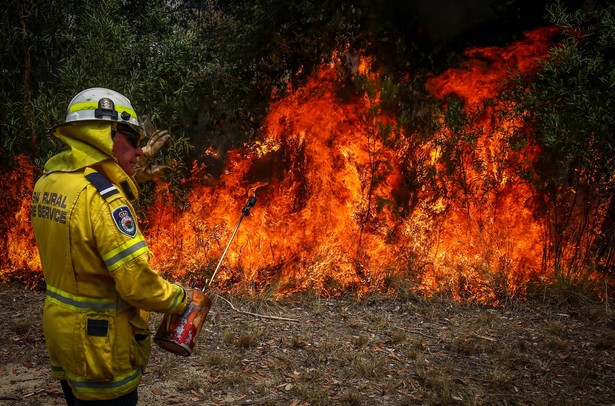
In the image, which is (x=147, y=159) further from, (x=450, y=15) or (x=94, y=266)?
(x=450, y=15)

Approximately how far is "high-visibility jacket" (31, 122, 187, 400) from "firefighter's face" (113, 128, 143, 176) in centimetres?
10

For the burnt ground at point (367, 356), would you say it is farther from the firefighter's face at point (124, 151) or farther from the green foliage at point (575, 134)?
the firefighter's face at point (124, 151)

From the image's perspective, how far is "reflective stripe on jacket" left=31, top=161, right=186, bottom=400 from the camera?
6.66 feet

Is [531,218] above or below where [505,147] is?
below

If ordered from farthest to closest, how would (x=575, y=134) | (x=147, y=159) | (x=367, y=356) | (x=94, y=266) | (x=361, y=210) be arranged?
(x=361, y=210) → (x=575, y=134) → (x=367, y=356) → (x=147, y=159) → (x=94, y=266)

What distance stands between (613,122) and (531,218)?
1.79 m

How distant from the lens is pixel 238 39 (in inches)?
292

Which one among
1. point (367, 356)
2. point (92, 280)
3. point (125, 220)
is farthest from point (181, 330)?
point (367, 356)

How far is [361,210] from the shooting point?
7.09 metres

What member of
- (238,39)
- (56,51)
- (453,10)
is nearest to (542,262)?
(453,10)

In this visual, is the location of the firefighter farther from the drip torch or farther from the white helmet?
the drip torch

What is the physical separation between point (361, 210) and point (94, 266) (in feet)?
17.4

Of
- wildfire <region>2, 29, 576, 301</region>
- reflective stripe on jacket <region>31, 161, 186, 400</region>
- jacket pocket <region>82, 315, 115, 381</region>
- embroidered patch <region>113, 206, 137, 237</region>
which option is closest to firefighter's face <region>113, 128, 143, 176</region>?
reflective stripe on jacket <region>31, 161, 186, 400</region>

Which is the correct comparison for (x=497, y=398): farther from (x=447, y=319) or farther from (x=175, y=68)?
(x=175, y=68)
